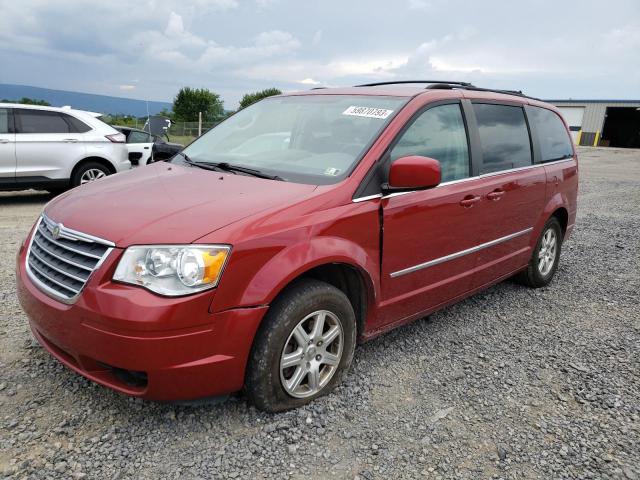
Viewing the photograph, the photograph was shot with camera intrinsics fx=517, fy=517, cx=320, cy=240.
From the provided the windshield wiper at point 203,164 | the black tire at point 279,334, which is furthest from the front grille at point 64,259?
the windshield wiper at point 203,164

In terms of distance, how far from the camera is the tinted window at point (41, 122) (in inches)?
317

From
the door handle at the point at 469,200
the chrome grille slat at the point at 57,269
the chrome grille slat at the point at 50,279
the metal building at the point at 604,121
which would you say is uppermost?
the metal building at the point at 604,121

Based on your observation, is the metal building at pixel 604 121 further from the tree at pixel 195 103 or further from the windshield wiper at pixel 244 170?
the windshield wiper at pixel 244 170

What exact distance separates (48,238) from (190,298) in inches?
38.5

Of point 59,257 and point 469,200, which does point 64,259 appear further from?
point 469,200

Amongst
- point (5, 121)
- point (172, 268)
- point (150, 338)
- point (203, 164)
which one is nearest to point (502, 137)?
point (203, 164)

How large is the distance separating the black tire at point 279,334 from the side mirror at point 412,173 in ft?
2.24

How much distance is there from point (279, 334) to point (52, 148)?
288 inches

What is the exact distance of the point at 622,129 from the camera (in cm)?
4600

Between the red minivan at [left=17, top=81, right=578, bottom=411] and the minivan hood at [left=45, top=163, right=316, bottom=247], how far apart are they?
0.4 inches

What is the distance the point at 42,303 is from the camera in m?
2.42

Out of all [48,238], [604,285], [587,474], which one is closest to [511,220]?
[604,285]

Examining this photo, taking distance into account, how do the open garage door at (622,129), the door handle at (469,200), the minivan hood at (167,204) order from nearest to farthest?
the minivan hood at (167,204), the door handle at (469,200), the open garage door at (622,129)

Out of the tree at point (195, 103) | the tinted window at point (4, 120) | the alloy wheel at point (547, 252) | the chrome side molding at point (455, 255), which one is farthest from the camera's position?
the tree at point (195, 103)
